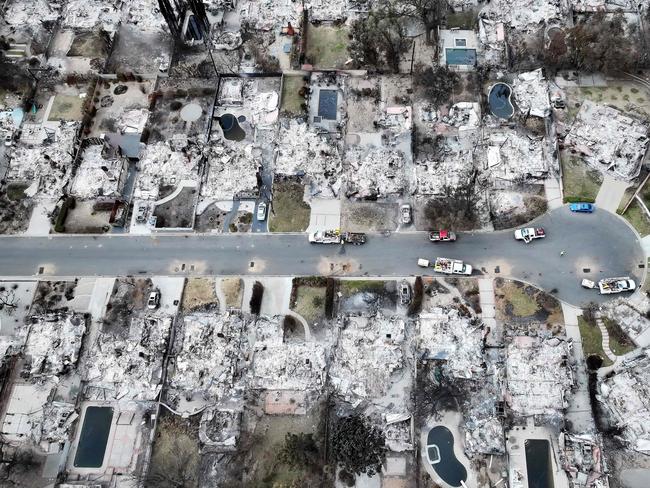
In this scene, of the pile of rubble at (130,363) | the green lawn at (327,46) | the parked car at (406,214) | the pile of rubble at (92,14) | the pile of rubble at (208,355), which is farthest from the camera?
the pile of rubble at (92,14)

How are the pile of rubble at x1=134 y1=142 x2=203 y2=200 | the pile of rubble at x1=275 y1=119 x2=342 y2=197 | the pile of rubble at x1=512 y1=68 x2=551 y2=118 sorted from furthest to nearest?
the pile of rubble at x1=512 y1=68 x2=551 y2=118
the pile of rubble at x1=134 y1=142 x2=203 y2=200
the pile of rubble at x1=275 y1=119 x2=342 y2=197

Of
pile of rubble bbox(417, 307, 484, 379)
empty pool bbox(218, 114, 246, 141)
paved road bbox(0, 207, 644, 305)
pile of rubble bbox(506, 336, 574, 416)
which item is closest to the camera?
pile of rubble bbox(506, 336, 574, 416)

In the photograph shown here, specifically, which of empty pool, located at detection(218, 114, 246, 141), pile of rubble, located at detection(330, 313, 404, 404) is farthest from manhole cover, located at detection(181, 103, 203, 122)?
pile of rubble, located at detection(330, 313, 404, 404)

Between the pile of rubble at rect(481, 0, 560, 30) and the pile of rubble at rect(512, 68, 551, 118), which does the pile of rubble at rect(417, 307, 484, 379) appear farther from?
the pile of rubble at rect(481, 0, 560, 30)

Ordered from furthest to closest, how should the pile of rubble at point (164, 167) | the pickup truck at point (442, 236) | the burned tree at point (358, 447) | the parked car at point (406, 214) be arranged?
the pile of rubble at point (164, 167)
the parked car at point (406, 214)
the pickup truck at point (442, 236)
the burned tree at point (358, 447)

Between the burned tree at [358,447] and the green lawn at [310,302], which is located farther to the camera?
the green lawn at [310,302]

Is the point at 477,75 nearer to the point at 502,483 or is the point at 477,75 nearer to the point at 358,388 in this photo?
the point at 358,388

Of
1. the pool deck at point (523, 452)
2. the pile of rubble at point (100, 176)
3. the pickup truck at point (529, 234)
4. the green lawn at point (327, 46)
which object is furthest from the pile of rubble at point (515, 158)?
the pile of rubble at point (100, 176)

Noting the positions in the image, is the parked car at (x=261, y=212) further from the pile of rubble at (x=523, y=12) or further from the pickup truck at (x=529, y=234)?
the pile of rubble at (x=523, y=12)
